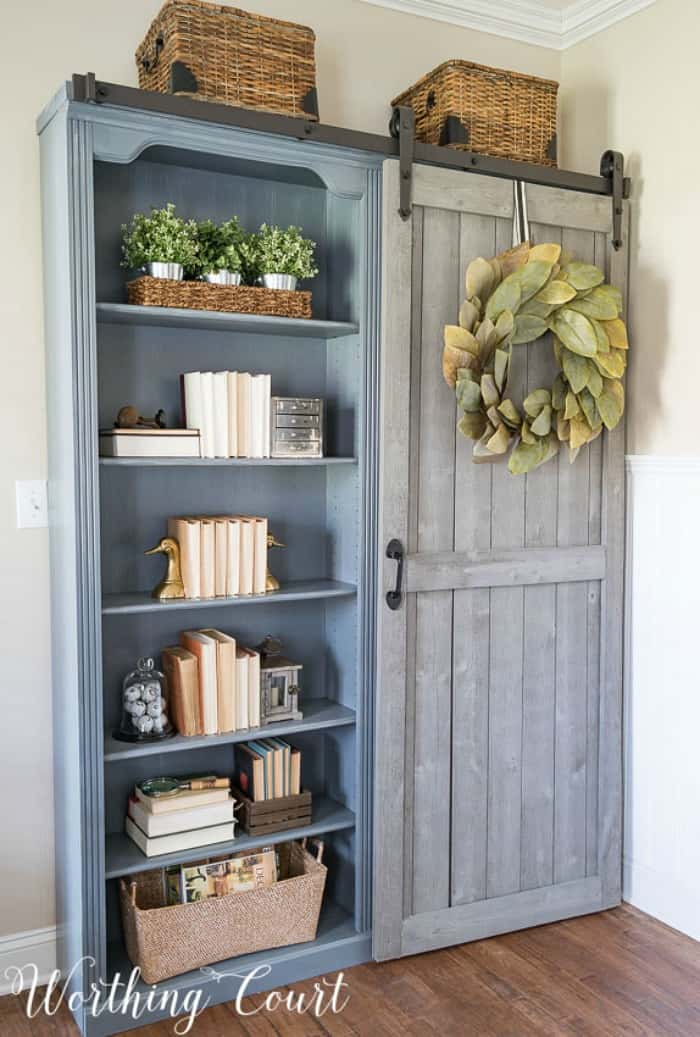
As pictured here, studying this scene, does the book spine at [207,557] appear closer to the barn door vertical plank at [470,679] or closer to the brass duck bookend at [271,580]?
the brass duck bookend at [271,580]

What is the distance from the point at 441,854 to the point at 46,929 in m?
1.07

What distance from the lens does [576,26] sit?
10.3 feet

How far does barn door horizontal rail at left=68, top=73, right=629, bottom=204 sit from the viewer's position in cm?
218

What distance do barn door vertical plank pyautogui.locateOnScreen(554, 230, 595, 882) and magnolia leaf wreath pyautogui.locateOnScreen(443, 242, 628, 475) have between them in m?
0.17

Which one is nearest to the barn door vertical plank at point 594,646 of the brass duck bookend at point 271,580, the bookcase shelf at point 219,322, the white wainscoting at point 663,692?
the white wainscoting at point 663,692

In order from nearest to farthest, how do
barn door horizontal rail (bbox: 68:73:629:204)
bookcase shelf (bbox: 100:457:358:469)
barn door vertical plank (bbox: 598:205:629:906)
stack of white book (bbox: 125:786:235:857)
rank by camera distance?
barn door horizontal rail (bbox: 68:73:629:204) → bookcase shelf (bbox: 100:457:358:469) → stack of white book (bbox: 125:786:235:857) → barn door vertical plank (bbox: 598:205:629:906)

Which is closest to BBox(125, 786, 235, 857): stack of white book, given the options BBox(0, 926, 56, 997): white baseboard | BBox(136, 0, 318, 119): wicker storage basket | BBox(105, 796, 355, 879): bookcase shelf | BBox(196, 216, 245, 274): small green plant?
BBox(105, 796, 355, 879): bookcase shelf

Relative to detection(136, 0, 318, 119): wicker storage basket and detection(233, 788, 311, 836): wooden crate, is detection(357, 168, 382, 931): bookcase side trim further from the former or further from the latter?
detection(136, 0, 318, 119): wicker storage basket

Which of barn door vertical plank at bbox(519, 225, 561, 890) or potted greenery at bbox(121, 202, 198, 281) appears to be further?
barn door vertical plank at bbox(519, 225, 561, 890)

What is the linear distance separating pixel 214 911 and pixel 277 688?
58 centimetres

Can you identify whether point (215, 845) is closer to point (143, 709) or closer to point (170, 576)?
point (143, 709)

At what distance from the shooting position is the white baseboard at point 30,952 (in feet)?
8.30

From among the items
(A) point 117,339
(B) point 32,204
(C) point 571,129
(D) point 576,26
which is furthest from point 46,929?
(D) point 576,26

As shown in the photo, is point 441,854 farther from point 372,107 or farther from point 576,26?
point 576,26
